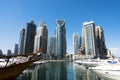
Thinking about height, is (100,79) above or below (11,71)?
below

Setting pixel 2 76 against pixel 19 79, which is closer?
pixel 2 76

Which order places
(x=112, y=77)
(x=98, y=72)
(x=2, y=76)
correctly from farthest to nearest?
1. (x=98, y=72)
2. (x=112, y=77)
3. (x=2, y=76)

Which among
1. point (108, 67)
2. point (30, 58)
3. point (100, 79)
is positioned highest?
point (30, 58)

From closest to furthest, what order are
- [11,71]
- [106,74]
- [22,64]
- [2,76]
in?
[2,76] < [11,71] < [22,64] < [106,74]

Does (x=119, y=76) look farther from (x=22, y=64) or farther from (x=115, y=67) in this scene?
(x=22, y=64)

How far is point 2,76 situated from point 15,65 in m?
4.70

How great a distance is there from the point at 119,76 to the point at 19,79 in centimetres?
2750

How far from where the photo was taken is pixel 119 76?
34906mm

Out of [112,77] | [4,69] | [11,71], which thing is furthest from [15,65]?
[112,77]

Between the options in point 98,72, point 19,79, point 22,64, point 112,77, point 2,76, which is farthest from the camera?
point 98,72

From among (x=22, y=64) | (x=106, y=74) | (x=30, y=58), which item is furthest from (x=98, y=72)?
(x=22, y=64)

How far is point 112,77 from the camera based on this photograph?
3600cm

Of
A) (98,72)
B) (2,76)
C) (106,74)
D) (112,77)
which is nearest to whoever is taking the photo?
(2,76)

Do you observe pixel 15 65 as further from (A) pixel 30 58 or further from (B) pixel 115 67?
(B) pixel 115 67
